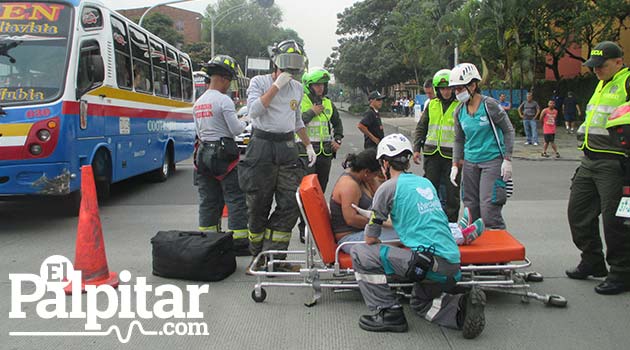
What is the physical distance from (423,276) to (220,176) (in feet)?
8.56

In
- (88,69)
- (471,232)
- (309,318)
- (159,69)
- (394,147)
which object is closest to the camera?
(394,147)

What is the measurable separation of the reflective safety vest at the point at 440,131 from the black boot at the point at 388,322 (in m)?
2.81

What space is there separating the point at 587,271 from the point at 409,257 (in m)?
2.16

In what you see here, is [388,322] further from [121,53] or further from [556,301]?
[121,53]

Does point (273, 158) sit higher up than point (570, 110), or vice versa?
point (570, 110)

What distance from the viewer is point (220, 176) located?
18.9 feet

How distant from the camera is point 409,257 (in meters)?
3.99

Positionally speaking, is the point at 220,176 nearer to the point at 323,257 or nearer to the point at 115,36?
the point at 323,257

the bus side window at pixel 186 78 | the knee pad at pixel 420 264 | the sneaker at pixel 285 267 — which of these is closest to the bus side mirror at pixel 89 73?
the sneaker at pixel 285 267

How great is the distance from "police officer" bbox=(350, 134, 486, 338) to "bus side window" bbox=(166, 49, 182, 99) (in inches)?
380

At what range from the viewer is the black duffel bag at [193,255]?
5070mm

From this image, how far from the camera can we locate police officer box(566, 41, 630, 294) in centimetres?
468

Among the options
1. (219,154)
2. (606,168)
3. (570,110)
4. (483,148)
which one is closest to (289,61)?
(219,154)
